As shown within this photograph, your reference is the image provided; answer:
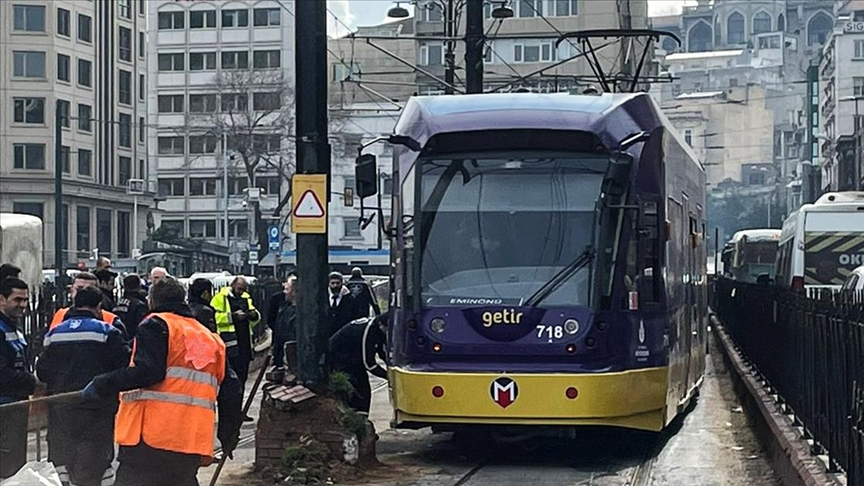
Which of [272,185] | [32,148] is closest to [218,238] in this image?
[272,185]

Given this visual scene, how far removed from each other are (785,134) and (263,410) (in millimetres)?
159327

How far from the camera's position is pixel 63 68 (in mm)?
79312

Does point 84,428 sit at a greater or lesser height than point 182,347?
lesser

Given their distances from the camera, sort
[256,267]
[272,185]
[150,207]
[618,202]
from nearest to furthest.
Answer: [618,202] < [256,267] < [150,207] < [272,185]

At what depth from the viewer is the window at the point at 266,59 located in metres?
97.2

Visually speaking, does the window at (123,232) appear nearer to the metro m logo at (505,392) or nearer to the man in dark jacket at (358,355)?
the man in dark jacket at (358,355)

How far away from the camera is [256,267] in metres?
65.8

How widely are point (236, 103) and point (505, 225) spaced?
2984 inches

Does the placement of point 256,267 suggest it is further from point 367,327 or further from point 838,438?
point 838,438

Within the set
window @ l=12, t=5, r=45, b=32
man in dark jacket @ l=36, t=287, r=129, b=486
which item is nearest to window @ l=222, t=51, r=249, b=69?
window @ l=12, t=5, r=45, b=32

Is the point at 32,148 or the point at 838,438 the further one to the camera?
the point at 32,148

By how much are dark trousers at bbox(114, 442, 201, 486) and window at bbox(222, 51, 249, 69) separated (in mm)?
Result: 90698

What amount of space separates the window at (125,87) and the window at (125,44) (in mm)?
827

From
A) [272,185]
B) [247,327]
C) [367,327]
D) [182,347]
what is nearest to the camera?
[182,347]
